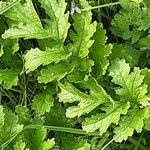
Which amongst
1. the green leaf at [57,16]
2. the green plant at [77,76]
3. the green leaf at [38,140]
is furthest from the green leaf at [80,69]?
the green leaf at [38,140]

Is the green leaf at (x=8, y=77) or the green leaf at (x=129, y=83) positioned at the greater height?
the green leaf at (x=8, y=77)

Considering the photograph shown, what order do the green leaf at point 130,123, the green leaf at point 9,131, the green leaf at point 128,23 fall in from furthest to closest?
the green leaf at point 128,23 → the green leaf at point 9,131 → the green leaf at point 130,123

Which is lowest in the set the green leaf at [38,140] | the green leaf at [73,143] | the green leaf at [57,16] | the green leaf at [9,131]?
the green leaf at [73,143]

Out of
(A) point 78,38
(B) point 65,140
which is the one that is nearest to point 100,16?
(A) point 78,38

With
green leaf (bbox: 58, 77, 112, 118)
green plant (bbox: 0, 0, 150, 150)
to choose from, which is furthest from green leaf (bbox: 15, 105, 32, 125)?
green leaf (bbox: 58, 77, 112, 118)

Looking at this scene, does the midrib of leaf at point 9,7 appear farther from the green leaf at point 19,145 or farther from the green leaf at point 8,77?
the green leaf at point 19,145

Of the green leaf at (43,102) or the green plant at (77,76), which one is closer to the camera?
the green plant at (77,76)

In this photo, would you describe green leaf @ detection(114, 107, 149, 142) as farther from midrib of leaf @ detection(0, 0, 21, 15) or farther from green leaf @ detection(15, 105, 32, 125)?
midrib of leaf @ detection(0, 0, 21, 15)
